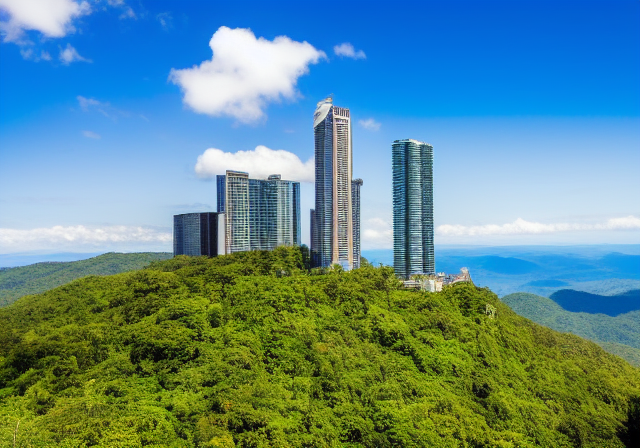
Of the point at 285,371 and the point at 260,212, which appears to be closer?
the point at 285,371

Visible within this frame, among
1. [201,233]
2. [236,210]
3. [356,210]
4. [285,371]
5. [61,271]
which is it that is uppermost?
[356,210]

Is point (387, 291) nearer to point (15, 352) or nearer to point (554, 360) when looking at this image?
point (554, 360)

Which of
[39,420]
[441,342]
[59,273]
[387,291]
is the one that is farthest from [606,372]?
[59,273]

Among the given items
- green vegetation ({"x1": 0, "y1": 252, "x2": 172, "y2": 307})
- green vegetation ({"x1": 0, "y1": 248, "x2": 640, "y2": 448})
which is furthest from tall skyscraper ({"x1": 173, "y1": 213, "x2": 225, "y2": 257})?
green vegetation ({"x1": 0, "y1": 252, "x2": 172, "y2": 307})

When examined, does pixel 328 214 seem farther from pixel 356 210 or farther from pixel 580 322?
pixel 580 322

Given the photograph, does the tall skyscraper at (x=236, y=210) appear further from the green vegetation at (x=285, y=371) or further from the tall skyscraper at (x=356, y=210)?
the tall skyscraper at (x=356, y=210)

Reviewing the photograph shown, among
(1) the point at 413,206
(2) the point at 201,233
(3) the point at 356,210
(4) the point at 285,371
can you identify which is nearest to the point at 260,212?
(2) the point at 201,233

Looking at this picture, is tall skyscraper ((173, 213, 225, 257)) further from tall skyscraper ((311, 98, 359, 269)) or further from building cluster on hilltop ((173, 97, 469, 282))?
tall skyscraper ((311, 98, 359, 269))
